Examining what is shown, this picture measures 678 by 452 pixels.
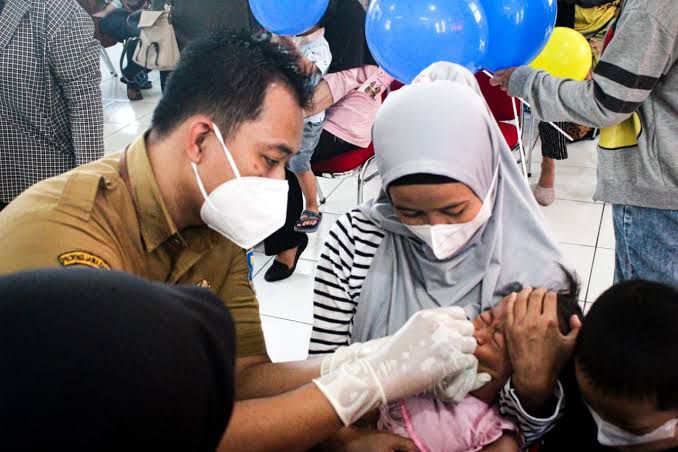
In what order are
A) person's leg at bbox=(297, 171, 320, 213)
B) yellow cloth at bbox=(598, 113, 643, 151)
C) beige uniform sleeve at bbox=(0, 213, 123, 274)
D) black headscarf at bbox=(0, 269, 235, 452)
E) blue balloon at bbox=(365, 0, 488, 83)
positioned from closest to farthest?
black headscarf at bbox=(0, 269, 235, 452) < beige uniform sleeve at bbox=(0, 213, 123, 274) < yellow cloth at bbox=(598, 113, 643, 151) < blue balloon at bbox=(365, 0, 488, 83) < person's leg at bbox=(297, 171, 320, 213)

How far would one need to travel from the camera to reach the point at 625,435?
101cm

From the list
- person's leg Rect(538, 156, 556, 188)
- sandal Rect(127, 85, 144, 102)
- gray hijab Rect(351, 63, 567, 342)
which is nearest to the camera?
gray hijab Rect(351, 63, 567, 342)

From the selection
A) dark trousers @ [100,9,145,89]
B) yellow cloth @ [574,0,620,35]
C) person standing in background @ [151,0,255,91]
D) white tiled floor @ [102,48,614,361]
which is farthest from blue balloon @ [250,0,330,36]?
dark trousers @ [100,9,145,89]

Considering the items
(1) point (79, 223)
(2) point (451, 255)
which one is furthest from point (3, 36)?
(2) point (451, 255)

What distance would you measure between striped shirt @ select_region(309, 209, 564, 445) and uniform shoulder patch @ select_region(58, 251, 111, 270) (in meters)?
0.50

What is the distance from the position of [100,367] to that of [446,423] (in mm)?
878

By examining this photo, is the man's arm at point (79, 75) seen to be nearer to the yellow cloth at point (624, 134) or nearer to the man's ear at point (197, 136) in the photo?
the man's ear at point (197, 136)

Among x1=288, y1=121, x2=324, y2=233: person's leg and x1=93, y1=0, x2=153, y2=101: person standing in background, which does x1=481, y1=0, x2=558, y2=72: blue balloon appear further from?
x1=93, y1=0, x2=153, y2=101: person standing in background

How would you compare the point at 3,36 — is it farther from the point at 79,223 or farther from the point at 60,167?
the point at 79,223

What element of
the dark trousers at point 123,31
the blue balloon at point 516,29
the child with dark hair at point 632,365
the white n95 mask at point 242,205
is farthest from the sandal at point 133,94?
the child with dark hair at point 632,365

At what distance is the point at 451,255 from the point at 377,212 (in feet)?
0.62

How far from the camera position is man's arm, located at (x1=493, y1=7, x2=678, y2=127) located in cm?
147

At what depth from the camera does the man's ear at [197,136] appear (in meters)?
1.29

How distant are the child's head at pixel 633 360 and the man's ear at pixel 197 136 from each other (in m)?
0.83
